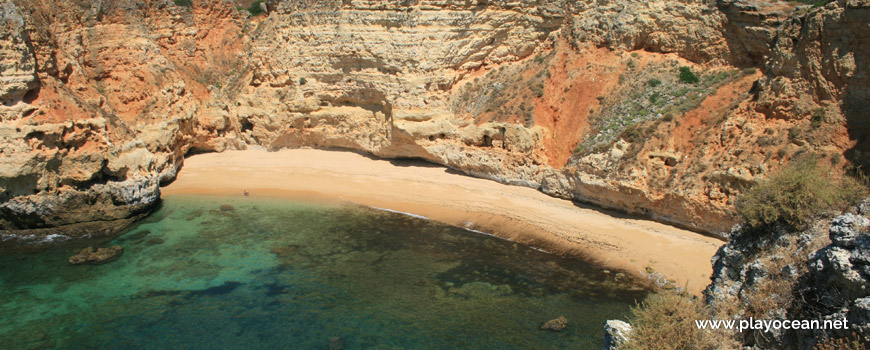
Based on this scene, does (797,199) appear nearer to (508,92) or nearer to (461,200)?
(461,200)

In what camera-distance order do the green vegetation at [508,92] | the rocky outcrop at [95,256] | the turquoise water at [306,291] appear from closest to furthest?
the turquoise water at [306,291] < the rocky outcrop at [95,256] < the green vegetation at [508,92]

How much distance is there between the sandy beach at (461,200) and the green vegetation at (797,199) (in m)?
6.19

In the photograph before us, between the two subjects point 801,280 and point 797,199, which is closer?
point 801,280

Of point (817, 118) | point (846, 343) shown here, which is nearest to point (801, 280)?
point (846, 343)

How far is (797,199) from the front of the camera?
27.4 ft

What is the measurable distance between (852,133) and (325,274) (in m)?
14.3

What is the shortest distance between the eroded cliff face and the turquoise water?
3403 millimetres

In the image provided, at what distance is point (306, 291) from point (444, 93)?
12156 mm

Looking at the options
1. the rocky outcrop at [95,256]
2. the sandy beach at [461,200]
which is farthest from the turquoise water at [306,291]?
the sandy beach at [461,200]

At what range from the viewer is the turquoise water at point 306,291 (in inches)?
500

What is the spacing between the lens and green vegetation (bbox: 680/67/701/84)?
2031 cm

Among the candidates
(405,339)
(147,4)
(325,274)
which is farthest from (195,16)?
(405,339)

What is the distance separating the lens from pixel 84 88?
901 inches

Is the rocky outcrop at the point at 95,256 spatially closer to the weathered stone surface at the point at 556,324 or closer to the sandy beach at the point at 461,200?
the sandy beach at the point at 461,200
